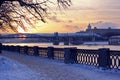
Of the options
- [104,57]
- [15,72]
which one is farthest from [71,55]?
[15,72]

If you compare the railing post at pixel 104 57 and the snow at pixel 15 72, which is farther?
Answer: the railing post at pixel 104 57

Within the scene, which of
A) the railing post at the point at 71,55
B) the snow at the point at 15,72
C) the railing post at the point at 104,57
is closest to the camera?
the snow at the point at 15,72

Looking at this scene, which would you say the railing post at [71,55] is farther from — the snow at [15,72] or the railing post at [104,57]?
the railing post at [104,57]

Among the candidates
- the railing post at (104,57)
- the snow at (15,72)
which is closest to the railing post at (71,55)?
the snow at (15,72)

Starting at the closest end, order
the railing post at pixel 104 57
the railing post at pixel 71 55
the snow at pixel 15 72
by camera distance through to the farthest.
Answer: the snow at pixel 15 72
the railing post at pixel 104 57
the railing post at pixel 71 55

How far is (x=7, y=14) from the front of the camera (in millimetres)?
30406

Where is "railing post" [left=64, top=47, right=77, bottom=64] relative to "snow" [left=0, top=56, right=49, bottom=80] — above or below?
above

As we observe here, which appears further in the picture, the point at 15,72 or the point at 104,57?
the point at 104,57

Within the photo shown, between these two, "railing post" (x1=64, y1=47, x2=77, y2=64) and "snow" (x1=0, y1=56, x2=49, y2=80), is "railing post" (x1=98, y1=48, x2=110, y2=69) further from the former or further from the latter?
"railing post" (x1=64, y1=47, x2=77, y2=64)

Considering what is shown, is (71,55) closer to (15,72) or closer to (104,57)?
(104,57)

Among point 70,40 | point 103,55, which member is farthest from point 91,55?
point 70,40

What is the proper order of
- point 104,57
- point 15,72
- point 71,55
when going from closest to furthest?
1. point 15,72
2. point 104,57
3. point 71,55

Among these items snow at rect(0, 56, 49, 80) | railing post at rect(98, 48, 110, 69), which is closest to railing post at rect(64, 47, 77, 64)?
snow at rect(0, 56, 49, 80)

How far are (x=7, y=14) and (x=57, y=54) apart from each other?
23.6 ft
